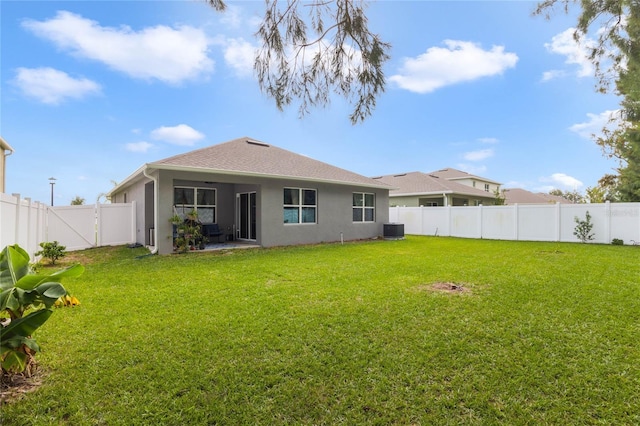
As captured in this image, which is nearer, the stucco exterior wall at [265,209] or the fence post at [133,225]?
the stucco exterior wall at [265,209]

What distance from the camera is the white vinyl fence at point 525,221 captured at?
41.7ft

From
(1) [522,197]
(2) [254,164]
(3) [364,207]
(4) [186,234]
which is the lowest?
(4) [186,234]

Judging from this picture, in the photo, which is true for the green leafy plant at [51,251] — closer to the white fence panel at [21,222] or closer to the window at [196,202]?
the white fence panel at [21,222]

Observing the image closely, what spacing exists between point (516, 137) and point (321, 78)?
18.5m

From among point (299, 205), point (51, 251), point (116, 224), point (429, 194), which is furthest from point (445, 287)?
point (429, 194)

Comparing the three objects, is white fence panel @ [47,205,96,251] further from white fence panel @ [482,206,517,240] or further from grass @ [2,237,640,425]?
white fence panel @ [482,206,517,240]

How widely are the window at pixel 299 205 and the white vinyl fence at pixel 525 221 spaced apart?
8064mm

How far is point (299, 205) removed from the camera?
13.0m

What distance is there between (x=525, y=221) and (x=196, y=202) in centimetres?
1475

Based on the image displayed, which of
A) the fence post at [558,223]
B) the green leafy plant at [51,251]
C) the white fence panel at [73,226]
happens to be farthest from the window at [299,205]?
the fence post at [558,223]

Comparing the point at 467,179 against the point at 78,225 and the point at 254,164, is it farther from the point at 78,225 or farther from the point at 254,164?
the point at 78,225

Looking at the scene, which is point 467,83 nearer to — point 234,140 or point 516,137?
point 516,137

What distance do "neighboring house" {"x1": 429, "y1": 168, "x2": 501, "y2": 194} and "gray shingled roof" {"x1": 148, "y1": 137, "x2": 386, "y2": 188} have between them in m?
16.8

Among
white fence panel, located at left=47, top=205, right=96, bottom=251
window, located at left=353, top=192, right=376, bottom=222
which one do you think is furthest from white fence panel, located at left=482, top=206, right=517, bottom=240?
white fence panel, located at left=47, top=205, right=96, bottom=251
